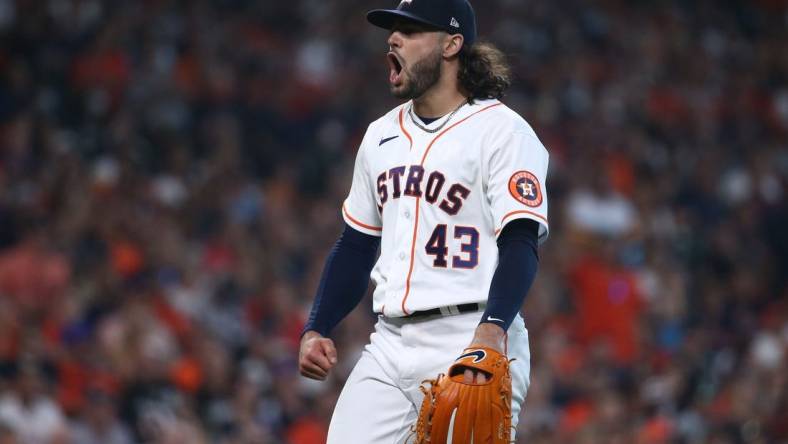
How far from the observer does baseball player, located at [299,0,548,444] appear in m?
3.03

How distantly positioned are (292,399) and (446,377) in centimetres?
415

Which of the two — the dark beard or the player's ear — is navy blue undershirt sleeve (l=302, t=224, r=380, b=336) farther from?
the player's ear

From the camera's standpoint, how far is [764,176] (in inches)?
399

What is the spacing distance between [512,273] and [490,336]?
17 cm

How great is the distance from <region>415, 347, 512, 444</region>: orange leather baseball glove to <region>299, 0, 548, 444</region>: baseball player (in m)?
0.10

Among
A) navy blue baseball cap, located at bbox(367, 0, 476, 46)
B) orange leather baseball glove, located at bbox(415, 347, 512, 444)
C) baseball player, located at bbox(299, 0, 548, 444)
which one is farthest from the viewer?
navy blue baseball cap, located at bbox(367, 0, 476, 46)

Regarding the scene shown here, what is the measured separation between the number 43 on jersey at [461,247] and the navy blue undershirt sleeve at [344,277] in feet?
1.10

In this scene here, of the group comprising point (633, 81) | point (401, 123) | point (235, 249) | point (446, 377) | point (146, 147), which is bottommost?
point (446, 377)

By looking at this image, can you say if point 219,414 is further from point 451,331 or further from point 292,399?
point 451,331

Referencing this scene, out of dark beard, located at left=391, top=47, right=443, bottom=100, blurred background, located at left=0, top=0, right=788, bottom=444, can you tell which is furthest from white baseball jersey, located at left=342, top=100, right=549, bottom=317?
blurred background, located at left=0, top=0, right=788, bottom=444

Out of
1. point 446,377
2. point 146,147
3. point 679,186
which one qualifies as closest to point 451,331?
point 446,377

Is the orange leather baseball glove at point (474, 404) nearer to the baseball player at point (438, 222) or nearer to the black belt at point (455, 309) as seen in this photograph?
the baseball player at point (438, 222)

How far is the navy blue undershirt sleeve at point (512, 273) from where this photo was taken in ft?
9.50

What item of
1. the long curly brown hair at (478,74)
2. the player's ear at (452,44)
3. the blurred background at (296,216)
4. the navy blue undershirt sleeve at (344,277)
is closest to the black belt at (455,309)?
the navy blue undershirt sleeve at (344,277)
